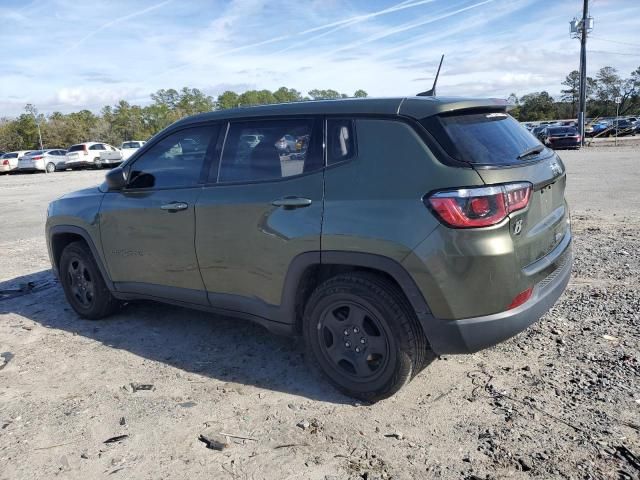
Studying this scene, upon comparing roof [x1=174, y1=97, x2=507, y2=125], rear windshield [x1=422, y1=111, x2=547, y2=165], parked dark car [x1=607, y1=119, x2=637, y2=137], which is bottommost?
parked dark car [x1=607, y1=119, x2=637, y2=137]

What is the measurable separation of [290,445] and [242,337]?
5.37 ft

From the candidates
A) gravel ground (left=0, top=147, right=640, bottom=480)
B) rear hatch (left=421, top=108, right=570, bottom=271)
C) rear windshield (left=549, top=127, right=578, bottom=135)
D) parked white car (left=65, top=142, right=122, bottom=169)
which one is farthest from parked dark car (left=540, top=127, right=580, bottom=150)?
rear hatch (left=421, top=108, right=570, bottom=271)

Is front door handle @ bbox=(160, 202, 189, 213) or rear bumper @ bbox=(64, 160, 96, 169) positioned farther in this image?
rear bumper @ bbox=(64, 160, 96, 169)

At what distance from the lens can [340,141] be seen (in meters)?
3.31

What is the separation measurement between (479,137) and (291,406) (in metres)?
2.01

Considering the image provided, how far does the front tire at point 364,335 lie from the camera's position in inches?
122

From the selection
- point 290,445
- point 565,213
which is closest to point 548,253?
point 565,213

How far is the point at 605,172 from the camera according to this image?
1598 centimetres

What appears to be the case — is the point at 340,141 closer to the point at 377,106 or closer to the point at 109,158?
the point at 377,106

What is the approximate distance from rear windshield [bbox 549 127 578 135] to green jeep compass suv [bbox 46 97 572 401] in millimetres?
31801

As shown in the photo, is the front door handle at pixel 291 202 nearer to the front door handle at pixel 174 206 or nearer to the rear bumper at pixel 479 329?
the front door handle at pixel 174 206

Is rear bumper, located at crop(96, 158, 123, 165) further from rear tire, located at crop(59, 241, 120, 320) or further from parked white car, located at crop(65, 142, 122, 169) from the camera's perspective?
rear tire, located at crop(59, 241, 120, 320)

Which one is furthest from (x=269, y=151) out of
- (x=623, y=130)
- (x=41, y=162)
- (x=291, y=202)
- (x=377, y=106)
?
(x=623, y=130)

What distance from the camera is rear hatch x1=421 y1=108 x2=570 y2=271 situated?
2.94m
